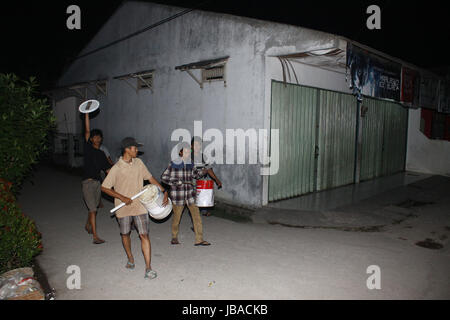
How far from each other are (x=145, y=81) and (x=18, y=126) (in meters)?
7.13

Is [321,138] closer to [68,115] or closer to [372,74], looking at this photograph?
[372,74]

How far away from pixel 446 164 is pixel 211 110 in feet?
32.5

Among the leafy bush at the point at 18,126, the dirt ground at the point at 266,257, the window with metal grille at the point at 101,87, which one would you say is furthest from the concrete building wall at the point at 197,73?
the leafy bush at the point at 18,126

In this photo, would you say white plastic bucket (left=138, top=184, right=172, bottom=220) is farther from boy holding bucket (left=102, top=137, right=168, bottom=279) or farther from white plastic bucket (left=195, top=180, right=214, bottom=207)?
white plastic bucket (left=195, top=180, right=214, bottom=207)

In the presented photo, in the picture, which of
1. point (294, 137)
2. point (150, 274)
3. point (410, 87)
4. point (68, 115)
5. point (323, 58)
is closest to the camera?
point (150, 274)

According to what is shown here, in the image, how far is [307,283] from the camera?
4246 millimetres

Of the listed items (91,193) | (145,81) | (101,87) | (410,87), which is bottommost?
(91,193)

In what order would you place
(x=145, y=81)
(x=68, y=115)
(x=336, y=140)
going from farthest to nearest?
(x=68, y=115) → (x=145, y=81) → (x=336, y=140)

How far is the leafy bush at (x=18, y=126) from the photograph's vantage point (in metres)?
4.25

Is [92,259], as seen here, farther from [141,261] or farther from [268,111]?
[268,111]

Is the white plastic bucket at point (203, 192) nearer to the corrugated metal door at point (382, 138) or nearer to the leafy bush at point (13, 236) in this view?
the leafy bush at point (13, 236)

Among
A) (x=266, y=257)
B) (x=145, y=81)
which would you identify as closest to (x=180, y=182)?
(x=266, y=257)

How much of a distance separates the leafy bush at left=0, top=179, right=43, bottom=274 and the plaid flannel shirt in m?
2.00

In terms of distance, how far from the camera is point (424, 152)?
1378 cm
